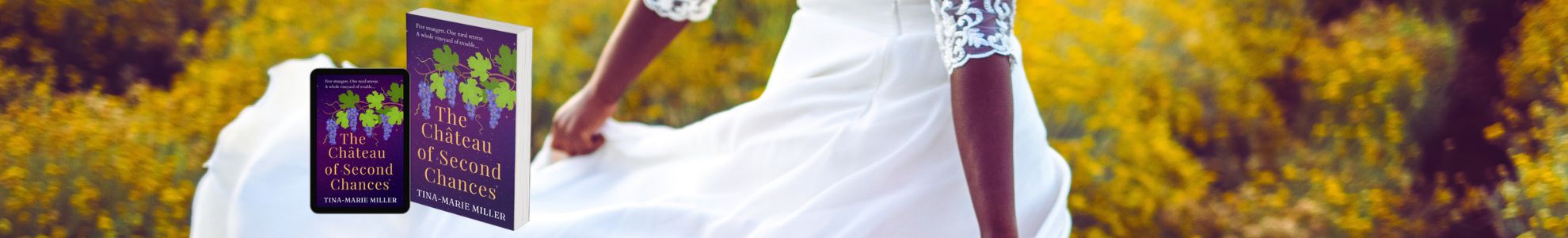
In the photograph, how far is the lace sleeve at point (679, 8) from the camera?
1.48 meters

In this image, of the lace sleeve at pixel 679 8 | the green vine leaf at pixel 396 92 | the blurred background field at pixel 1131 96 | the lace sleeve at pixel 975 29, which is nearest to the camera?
the lace sleeve at pixel 975 29

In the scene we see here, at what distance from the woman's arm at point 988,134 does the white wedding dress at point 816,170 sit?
0.10 meters

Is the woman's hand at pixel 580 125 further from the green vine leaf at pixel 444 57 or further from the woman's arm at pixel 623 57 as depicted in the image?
the green vine leaf at pixel 444 57

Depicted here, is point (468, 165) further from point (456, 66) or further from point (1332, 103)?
point (1332, 103)

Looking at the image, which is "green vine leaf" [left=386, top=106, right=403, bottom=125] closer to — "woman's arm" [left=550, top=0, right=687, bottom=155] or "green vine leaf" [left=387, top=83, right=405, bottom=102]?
"green vine leaf" [left=387, top=83, right=405, bottom=102]

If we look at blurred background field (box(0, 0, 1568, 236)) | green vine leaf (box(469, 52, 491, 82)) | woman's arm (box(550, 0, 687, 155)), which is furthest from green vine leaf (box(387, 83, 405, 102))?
blurred background field (box(0, 0, 1568, 236))

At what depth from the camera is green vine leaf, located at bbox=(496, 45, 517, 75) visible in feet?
3.83

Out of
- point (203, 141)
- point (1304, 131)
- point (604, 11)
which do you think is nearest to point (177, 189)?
point (203, 141)

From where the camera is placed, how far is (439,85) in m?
1.24

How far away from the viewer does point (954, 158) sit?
1332mm

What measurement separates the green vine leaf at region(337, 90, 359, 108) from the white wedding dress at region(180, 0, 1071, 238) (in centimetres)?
12

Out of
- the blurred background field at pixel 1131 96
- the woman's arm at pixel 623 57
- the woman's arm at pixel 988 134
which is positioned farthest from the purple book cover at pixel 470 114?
the blurred background field at pixel 1131 96

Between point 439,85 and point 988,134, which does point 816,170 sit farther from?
point 439,85

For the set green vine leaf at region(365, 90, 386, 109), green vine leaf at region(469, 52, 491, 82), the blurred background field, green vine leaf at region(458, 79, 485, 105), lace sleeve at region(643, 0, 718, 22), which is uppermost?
lace sleeve at region(643, 0, 718, 22)
